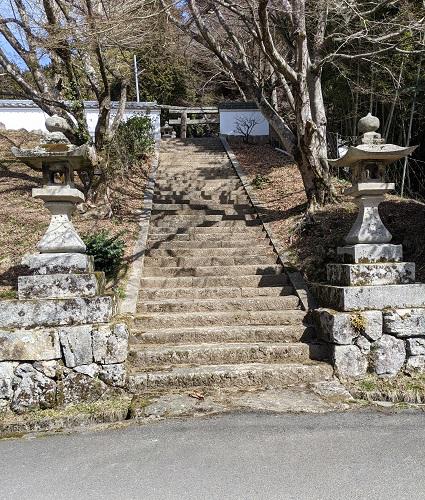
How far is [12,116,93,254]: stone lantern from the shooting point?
182 inches

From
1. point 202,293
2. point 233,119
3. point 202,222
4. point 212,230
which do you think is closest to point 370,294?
point 202,293

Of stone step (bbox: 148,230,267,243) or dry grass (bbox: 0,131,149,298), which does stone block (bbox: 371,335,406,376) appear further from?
dry grass (bbox: 0,131,149,298)

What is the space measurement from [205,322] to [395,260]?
2.26 m

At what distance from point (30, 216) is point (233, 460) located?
250 inches

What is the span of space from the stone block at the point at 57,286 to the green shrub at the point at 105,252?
5.16 feet

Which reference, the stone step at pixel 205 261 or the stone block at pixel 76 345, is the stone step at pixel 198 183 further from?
the stone block at pixel 76 345

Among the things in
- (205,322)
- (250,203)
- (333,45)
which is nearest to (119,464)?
(205,322)

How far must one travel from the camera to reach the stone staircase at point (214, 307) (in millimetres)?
4512

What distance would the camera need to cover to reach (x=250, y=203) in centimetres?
900

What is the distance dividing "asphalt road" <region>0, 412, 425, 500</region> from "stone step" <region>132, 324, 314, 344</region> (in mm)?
1305

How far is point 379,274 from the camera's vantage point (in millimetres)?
4805

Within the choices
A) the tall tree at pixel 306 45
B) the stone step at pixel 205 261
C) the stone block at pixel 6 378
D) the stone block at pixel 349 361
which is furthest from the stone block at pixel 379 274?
the stone block at pixel 6 378

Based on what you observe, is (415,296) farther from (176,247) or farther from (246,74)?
(246,74)

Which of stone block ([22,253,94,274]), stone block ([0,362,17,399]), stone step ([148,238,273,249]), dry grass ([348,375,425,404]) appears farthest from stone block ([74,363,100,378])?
stone step ([148,238,273,249])
